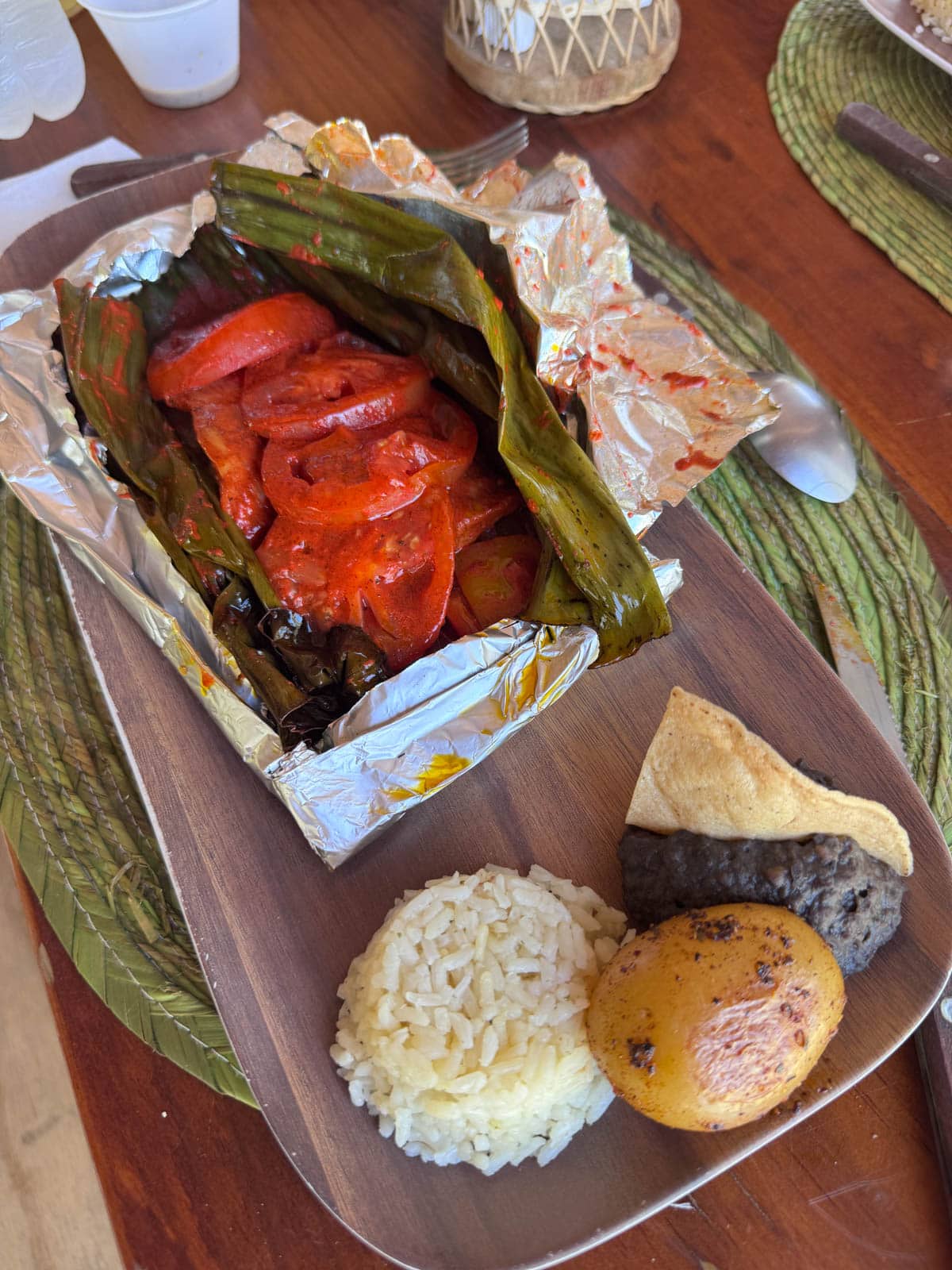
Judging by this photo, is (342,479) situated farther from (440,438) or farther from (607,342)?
(607,342)

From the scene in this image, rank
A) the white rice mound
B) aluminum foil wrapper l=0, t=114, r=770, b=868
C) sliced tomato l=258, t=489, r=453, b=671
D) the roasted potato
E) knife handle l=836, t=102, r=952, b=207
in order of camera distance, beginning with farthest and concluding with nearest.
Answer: knife handle l=836, t=102, r=952, b=207, sliced tomato l=258, t=489, r=453, b=671, aluminum foil wrapper l=0, t=114, r=770, b=868, the white rice mound, the roasted potato

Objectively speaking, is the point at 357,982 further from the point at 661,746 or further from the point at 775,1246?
the point at 775,1246

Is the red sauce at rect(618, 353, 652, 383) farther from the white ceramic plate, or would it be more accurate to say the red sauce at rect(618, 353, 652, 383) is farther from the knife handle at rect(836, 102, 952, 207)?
the white ceramic plate

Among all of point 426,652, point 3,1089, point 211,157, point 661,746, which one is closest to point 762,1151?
point 661,746

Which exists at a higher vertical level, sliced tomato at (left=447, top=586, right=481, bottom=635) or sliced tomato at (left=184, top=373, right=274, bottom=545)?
sliced tomato at (left=184, top=373, right=274, bottom=545)

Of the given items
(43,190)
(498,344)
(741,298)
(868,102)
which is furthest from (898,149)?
(43,190)

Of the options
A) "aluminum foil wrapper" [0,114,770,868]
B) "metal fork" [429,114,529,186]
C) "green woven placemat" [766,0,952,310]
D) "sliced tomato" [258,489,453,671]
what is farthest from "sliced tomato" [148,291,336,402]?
"green woven placemat" [766,0,952,310]
